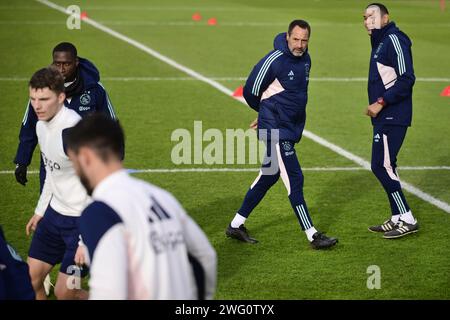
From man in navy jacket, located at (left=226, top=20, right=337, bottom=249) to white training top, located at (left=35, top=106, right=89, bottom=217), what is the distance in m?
2.57

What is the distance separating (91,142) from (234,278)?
401 centimetres

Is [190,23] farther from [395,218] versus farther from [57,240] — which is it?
[57,240]

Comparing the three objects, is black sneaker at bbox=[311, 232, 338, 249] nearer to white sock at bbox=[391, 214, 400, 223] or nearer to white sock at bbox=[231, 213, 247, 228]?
white sock at bbox=[231, 213, 247, 228]

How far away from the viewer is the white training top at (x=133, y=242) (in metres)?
4.06

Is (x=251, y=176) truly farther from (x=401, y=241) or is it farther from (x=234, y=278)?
(x=234, y=278)

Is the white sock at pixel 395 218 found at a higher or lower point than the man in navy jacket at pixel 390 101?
lower

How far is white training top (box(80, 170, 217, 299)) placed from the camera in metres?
4.06

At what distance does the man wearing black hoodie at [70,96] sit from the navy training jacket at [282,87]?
1.56 m

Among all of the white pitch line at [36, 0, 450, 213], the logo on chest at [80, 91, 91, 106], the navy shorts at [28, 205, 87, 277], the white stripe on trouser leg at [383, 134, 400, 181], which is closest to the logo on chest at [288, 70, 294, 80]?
the white stripe on trouser leg at [383, 134, 400, 181]

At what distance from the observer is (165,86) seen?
1780cm

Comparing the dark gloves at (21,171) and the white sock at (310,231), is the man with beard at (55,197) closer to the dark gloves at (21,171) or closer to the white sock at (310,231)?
the dark gloves at (21,171)

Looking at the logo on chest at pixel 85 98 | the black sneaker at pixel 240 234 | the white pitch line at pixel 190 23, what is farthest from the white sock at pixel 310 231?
the white pitch line at pixel 190 23

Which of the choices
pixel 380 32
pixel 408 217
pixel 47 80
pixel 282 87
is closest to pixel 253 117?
pixel 380 32
